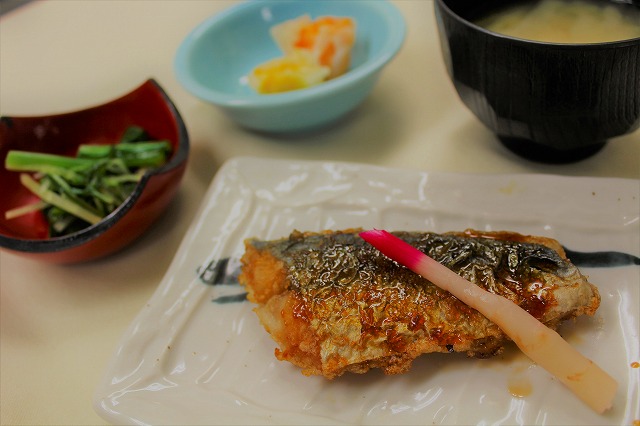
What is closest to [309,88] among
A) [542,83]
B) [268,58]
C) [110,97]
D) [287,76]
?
[287,76]

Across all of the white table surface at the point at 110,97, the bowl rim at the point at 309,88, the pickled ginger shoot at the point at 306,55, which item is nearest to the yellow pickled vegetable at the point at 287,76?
the pickled ginger shoot at the point at 306,55

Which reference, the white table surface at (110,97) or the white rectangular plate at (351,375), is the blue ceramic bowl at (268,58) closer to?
the white table surface at (110,97)

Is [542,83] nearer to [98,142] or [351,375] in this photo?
[351,375]

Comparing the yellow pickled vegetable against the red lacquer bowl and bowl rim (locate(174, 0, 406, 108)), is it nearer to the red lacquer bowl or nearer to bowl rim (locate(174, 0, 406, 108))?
bowl rim (locate(174, 0, 406, 108))

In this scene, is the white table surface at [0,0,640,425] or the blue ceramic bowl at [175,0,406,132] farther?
the blue ceramic bowl at [175,0,406,132]

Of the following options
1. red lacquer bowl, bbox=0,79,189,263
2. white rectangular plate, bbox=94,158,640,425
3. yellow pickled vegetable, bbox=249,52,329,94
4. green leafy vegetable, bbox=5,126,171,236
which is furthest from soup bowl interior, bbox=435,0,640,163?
green leafy vegetable, bbox=5,126,171,236

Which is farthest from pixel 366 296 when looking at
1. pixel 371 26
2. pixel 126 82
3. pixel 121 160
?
pixel 126 82
